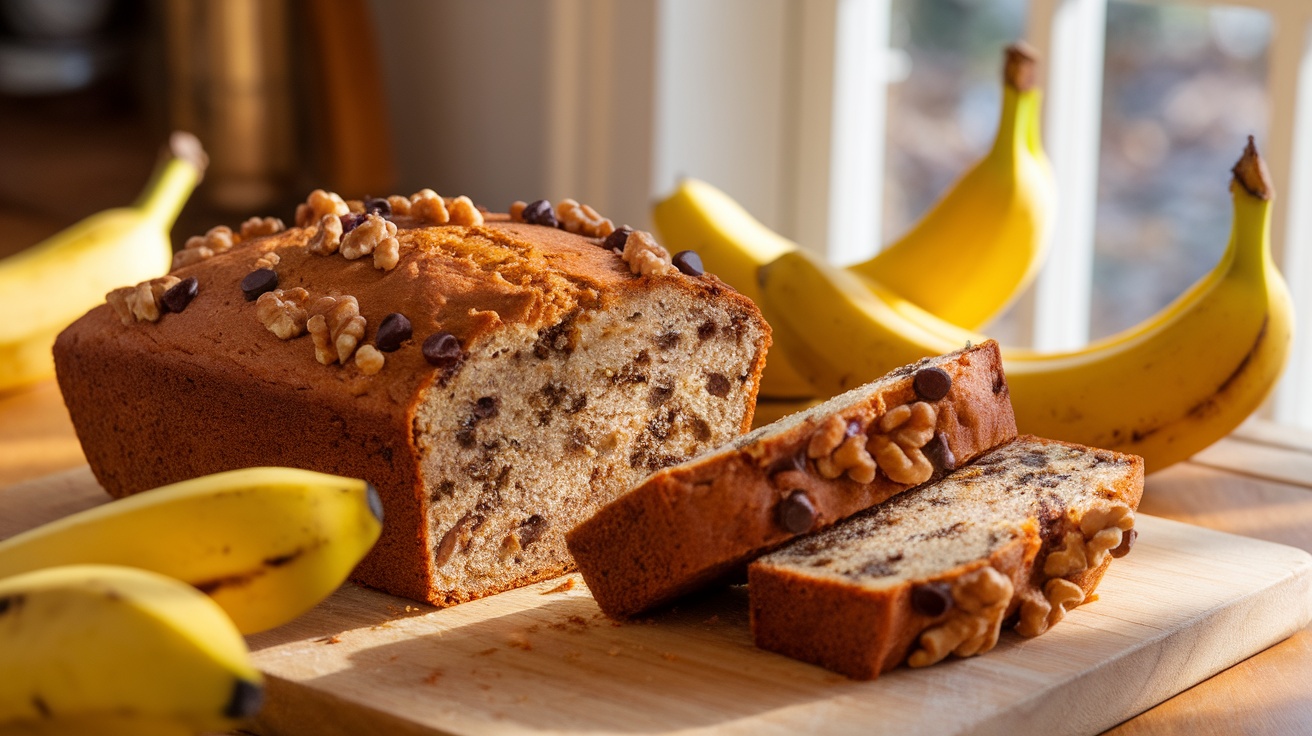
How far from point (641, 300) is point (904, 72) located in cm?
242

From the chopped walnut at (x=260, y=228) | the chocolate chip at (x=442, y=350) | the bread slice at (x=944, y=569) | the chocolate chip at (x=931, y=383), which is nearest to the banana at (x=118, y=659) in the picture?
the chocolate chip at (x=442, y=350)

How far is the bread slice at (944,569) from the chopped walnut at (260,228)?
1020mm

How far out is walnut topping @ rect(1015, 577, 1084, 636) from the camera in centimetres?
160

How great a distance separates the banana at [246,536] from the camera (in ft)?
4.37

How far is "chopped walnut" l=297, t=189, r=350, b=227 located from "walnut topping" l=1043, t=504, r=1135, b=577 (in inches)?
42.8

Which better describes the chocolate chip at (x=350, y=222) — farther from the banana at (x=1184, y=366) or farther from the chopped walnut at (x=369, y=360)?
the banana at (x=1184, y=366)

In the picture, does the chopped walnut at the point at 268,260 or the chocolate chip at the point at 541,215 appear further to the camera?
the chocolate chip at the point at 541,215

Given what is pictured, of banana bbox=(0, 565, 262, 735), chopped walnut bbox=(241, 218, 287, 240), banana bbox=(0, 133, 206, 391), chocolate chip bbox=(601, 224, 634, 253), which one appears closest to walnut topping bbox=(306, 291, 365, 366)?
chocolate chip bbox=(601, 224, 634, 253)

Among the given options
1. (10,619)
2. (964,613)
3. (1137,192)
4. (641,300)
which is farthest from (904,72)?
(10,619)

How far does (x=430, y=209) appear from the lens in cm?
205

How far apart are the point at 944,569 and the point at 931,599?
0.18ft

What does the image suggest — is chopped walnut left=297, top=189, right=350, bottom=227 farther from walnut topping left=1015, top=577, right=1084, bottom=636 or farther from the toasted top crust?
walnut topping left=1015, top=577, right=1084, bottom=636

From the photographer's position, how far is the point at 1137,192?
4758mm

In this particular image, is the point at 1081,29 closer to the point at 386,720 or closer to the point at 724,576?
the point at 724,576
